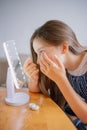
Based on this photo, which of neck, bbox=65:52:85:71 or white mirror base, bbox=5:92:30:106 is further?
neck, bbox=65:52:85:71

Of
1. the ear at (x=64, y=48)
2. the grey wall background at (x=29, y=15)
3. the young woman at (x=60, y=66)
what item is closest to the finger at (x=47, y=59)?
the young woman at (x=60, y=66)

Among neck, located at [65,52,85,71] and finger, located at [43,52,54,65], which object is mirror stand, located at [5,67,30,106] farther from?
neck, located at [65,52,85,71]

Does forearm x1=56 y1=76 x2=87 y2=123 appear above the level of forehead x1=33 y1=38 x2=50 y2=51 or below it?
below

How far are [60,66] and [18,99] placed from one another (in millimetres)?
267

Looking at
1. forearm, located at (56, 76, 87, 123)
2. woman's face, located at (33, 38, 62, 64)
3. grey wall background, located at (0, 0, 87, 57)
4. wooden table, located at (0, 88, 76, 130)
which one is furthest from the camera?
grey wall background, located at (0, 0, 87, 57)

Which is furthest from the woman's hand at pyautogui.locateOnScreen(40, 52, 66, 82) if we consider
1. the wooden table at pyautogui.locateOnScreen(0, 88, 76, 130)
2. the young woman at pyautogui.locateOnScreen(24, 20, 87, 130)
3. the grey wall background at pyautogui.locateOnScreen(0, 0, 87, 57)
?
the grey wall background at pyautogui.locateOnScreen(0, 0, 87, 57)

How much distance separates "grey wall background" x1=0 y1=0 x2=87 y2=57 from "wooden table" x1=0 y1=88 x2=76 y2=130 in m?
1.45

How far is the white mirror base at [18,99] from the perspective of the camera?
0.97m

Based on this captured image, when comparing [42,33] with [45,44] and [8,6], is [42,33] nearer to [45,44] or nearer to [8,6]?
[45,44]

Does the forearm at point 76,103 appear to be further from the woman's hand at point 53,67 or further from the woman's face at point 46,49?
the woman's face at point 46,49

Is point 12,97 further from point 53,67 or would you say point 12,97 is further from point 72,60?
point 72,60

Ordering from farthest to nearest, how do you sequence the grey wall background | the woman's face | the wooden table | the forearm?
the grey wall background, the woman's face, the forearm, the wooden table

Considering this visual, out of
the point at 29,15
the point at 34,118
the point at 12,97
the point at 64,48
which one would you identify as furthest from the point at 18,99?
the point at 29,15

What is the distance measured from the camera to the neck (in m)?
1.14
